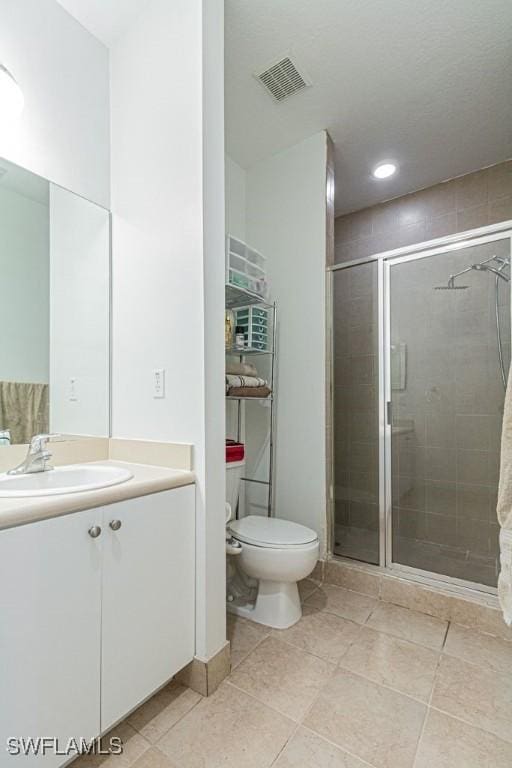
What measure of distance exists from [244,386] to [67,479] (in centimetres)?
96

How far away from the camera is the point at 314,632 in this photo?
5.39 feet

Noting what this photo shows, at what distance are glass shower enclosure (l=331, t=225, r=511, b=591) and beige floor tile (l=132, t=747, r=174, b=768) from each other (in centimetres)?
137

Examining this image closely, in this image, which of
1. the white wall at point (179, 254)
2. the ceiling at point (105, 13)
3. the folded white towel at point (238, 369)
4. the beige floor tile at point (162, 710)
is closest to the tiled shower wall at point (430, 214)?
the folded white towel at point (238, 369)

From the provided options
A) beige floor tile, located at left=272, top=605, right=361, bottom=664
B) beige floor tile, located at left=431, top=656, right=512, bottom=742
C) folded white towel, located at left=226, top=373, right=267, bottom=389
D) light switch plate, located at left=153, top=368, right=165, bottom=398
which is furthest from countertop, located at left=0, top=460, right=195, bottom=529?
beige floor tile, located at left=431, top=656, right=512, bottom=742

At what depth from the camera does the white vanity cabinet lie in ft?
2.77

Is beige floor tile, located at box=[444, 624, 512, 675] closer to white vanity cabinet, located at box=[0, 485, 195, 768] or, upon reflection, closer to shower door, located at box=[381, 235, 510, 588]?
shower door, located at box=[381, 235, 510, 588]

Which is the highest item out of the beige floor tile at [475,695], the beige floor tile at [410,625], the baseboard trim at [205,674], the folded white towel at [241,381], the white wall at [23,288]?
the white wall at [23,288]

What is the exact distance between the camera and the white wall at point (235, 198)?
7.86 feet

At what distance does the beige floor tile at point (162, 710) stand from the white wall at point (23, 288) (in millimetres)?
1184

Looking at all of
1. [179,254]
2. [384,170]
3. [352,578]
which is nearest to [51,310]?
[179,254]

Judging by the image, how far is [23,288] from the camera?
4.60ft

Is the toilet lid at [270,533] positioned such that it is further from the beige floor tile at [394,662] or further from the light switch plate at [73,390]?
the light switch plate at [73,390]

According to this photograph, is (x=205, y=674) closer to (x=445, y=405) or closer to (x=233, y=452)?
(x=233, y=452)

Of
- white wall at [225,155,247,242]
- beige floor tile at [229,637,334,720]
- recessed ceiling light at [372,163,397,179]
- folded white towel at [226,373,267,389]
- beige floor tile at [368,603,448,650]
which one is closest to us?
beige floor tile at [229,637,334,720]
